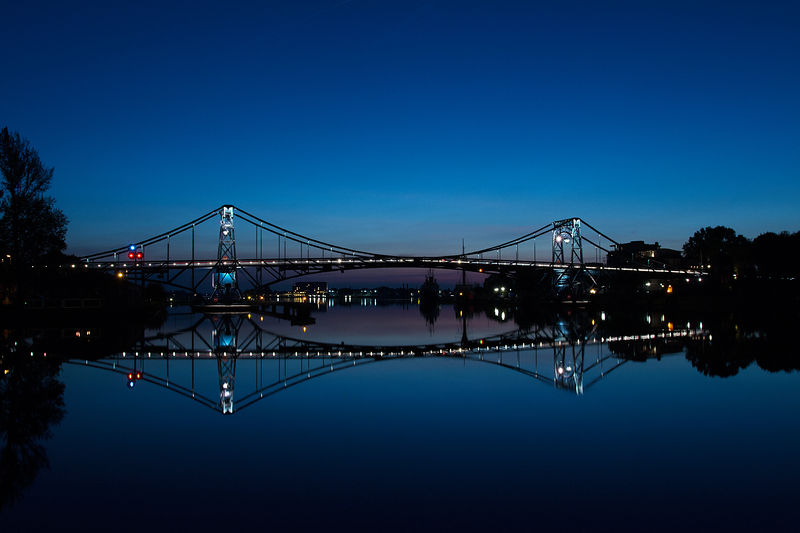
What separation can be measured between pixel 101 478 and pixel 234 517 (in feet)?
7.93

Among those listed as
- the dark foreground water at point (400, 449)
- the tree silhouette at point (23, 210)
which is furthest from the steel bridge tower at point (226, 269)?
the dark foreground water at point (400, 449)

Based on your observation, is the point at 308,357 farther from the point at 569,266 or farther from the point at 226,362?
the point at 569,266

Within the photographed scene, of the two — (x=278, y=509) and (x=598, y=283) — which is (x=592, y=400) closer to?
(x=278, y=509)

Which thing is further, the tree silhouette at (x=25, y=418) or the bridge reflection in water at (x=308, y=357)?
the bridge reflection in water at (x=308, y=357)

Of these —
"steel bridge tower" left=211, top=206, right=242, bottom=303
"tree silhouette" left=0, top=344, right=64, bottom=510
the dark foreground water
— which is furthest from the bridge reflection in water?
"steel bridge tower" left=211, top=206, right=242, bottom=303

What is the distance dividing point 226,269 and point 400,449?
231 ft

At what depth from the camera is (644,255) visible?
483 feet

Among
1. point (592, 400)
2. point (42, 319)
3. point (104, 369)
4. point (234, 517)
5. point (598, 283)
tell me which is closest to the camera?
point (234, 517)

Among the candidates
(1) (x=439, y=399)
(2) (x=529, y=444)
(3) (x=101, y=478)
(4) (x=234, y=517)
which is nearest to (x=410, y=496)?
(4) (x=234, y=517)

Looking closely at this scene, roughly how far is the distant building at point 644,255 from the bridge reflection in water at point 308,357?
3946 inches

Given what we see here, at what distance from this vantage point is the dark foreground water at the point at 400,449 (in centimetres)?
626

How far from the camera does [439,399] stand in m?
13.4

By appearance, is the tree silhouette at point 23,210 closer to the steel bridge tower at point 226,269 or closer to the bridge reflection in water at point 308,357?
the bridge reflection in water at point 308,357

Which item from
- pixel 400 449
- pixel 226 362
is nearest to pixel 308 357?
pixel 226 362
